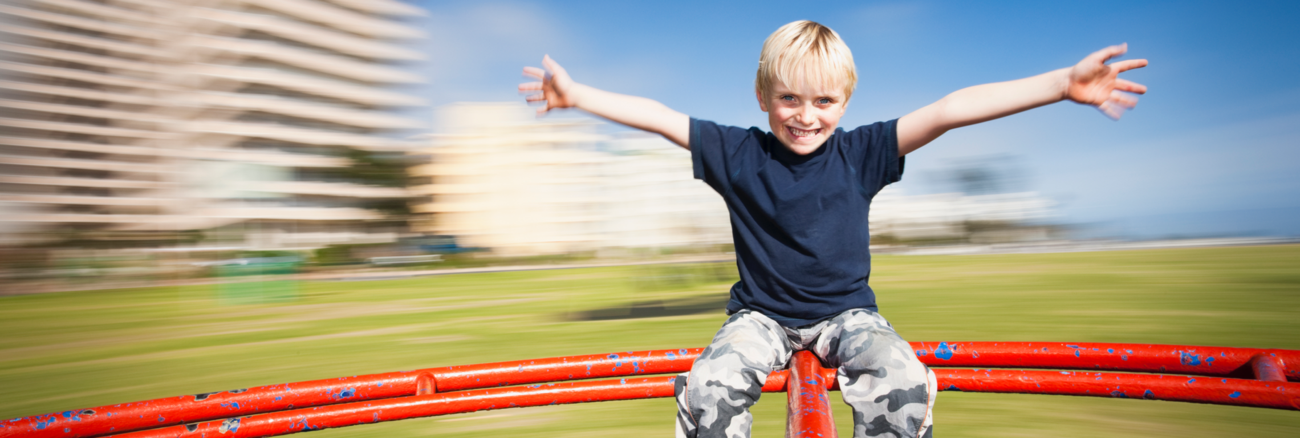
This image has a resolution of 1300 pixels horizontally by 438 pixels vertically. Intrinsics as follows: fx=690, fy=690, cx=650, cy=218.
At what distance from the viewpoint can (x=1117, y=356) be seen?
6.03 ft

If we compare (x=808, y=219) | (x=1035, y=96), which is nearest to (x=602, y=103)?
(x=808, y=219)

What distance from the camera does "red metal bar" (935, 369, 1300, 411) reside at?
1495 mm

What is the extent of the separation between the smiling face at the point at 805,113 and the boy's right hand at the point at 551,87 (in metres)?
0.57

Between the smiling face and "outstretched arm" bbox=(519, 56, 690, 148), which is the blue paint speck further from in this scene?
"outstretched arm" bbox=(519, 56, 690, 148)

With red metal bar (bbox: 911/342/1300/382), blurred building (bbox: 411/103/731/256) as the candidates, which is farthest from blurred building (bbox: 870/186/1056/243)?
red metal bar (bbox: 911/342/1300/382)

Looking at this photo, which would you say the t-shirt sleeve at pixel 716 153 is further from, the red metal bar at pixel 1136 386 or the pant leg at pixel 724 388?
the red metal bar at pixel 1136 386

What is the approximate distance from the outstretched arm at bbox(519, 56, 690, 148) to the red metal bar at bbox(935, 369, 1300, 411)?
103cm

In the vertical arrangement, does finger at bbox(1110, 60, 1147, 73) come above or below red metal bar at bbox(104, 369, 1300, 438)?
above

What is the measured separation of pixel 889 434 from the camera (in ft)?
5.12

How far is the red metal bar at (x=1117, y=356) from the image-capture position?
177 centimetres

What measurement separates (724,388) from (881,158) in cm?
79

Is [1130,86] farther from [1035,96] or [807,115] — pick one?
[807,115]

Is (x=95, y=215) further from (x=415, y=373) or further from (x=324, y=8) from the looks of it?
(x=415, y=373)

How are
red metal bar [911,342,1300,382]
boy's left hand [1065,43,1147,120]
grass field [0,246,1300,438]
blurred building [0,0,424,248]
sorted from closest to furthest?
1. boy's left hand [1065,43,1147,120]
2. red metal bar [911,342,1300,382]
3. grass field [0,246,1300,438]
4. blurred building [0,0,424,248]
